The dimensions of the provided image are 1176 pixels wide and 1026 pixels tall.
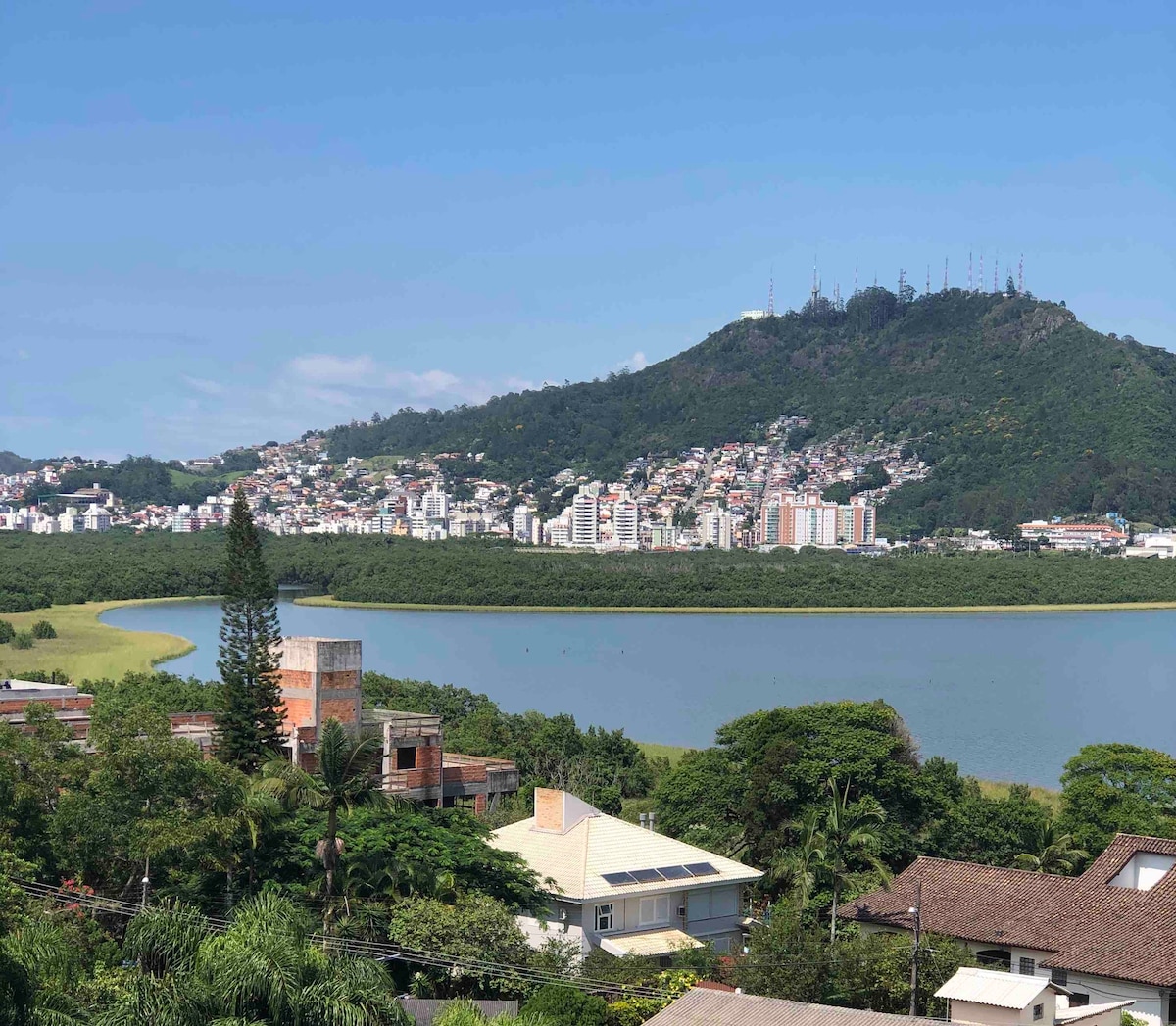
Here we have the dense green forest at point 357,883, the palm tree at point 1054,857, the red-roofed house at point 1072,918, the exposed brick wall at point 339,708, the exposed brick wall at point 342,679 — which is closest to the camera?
the dense green forest at point 357,883

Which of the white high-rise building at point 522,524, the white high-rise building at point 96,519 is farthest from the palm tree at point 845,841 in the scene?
the white high-rise building at point 522,524

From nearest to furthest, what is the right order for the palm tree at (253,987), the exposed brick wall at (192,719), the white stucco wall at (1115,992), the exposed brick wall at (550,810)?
the palm tree at (253,987), the white stucco wall at (1115,992), the exposed brick wall at (550,810), the exposed brick wall at (192,719)

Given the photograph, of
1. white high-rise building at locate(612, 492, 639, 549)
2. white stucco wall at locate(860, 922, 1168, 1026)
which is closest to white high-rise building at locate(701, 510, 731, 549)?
white high-rise building at locate(612, 492, 639, 549)

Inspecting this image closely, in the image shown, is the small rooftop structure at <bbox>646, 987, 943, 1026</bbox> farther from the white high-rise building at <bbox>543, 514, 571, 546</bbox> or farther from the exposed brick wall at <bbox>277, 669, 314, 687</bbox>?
the white high-rise building at <bbox>543, 514, 571, 546</bbox>

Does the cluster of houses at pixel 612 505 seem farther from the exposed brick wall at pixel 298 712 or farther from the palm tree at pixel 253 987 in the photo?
the palm tree at pixel 253 987

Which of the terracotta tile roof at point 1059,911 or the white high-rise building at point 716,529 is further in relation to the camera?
the white high-rise building at point 716,529

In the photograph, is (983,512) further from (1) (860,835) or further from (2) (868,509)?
(1) (860,835)
